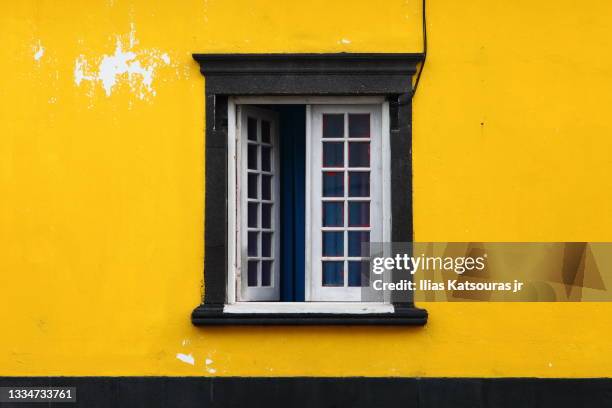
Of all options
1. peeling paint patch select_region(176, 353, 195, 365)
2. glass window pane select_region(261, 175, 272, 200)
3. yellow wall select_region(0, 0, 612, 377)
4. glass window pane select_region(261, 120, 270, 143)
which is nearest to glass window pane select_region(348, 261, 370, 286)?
yellow wall select_region(0, 0, 612, 377)

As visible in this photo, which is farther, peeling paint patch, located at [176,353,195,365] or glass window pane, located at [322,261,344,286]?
glass window pane, located at [322,261,344,286]

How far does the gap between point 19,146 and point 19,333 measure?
5.13ft

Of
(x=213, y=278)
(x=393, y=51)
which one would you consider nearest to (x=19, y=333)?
(x=213, y=278)

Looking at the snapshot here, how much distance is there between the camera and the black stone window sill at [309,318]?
7.54 m

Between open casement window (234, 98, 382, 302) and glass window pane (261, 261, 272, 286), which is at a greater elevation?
open casement window (234, 98, 382, 302)

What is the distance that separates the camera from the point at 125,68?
7.82m

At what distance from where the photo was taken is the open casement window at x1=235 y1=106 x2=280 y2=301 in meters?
7.93

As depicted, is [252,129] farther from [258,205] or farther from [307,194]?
[307,194]

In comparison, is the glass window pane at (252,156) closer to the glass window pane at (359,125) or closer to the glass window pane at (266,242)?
the glass window pane at (266,242)

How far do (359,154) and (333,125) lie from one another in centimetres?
34

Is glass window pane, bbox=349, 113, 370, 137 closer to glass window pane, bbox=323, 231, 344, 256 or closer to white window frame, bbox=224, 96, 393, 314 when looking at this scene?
white window frame, bbox=224, 96, 393, 314

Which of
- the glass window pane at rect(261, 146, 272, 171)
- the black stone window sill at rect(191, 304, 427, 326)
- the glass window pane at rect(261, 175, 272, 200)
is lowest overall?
the black stone window sill at rect(191, 304, 427, 326)
